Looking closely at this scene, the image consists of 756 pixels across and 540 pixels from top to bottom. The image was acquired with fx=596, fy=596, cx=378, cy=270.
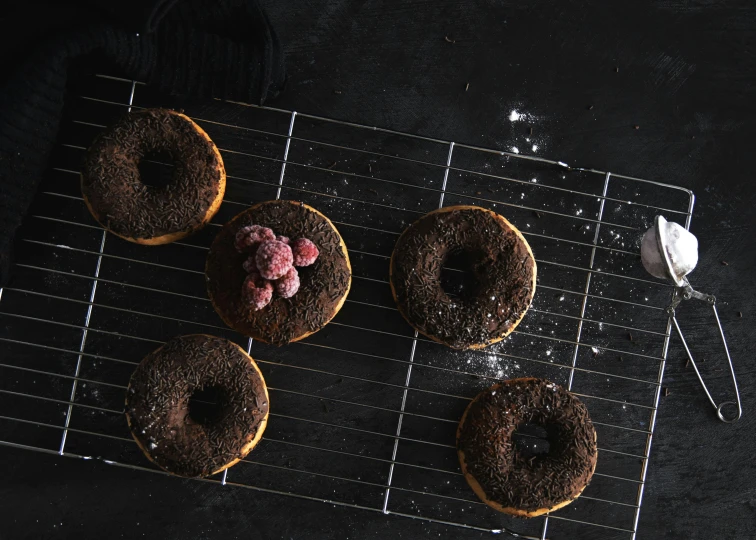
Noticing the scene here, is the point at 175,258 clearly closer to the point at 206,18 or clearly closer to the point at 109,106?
the point at 109,106

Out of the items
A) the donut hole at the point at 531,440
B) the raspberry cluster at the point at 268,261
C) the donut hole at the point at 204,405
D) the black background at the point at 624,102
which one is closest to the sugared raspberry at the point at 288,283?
the raspberry cluster at the point at 268,261

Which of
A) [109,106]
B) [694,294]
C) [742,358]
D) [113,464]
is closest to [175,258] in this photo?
[109,106]

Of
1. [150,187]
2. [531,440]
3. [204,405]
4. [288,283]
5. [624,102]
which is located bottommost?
[204,405]

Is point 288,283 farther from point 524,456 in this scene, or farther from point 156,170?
point 524,456

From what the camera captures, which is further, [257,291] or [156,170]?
[156,170]

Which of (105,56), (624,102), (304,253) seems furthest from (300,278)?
(624,102)

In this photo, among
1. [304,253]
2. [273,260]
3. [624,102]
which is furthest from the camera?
[624,102]

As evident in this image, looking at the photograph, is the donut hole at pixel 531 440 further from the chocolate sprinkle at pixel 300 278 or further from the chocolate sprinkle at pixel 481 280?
the chocolate sprinkle at pixel 300 278
